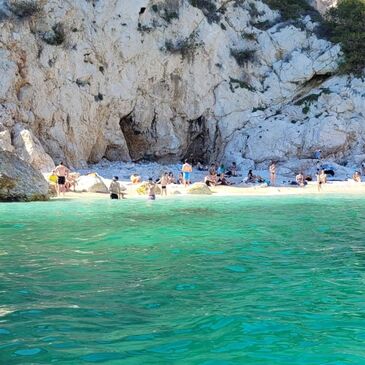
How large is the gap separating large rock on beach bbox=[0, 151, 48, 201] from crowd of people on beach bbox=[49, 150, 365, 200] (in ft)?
6.72

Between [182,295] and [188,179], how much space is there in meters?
21.3

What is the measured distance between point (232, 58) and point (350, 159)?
10973mm

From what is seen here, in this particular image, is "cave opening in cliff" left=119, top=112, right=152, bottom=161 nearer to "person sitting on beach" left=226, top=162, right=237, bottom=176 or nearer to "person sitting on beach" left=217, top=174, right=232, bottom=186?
"person sitting on beach" left=226, top=162, right=237, bottom=176

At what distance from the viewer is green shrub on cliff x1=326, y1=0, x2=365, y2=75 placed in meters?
35.6

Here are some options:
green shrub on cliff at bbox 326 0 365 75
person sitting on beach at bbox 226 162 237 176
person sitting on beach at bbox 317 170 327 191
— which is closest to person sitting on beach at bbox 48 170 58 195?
person sitting on beach at bbox 226 162 237 176

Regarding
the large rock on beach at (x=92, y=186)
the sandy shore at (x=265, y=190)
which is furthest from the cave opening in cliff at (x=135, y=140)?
the large rock on beach at (x=92, y=186)

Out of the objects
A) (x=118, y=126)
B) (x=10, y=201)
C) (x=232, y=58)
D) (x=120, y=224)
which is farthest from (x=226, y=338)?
(x=232, y=58)

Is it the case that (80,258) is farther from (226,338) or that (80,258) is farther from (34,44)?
(34,44)

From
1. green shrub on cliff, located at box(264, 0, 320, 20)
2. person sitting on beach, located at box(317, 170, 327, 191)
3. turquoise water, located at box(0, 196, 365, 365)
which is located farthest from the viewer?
green shrub on cliff, located at box(264, 0, 320, 20)

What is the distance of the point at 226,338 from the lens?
4.12m

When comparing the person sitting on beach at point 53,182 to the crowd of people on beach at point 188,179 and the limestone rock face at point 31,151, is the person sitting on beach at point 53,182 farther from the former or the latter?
the limestone rock face at point 31,151

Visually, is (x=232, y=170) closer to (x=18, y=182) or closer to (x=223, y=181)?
(x=223, y=181)

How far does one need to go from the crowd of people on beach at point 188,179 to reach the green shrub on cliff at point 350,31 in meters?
8.03

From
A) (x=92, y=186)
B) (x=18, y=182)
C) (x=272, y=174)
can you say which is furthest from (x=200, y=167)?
(x=18, y=182)
